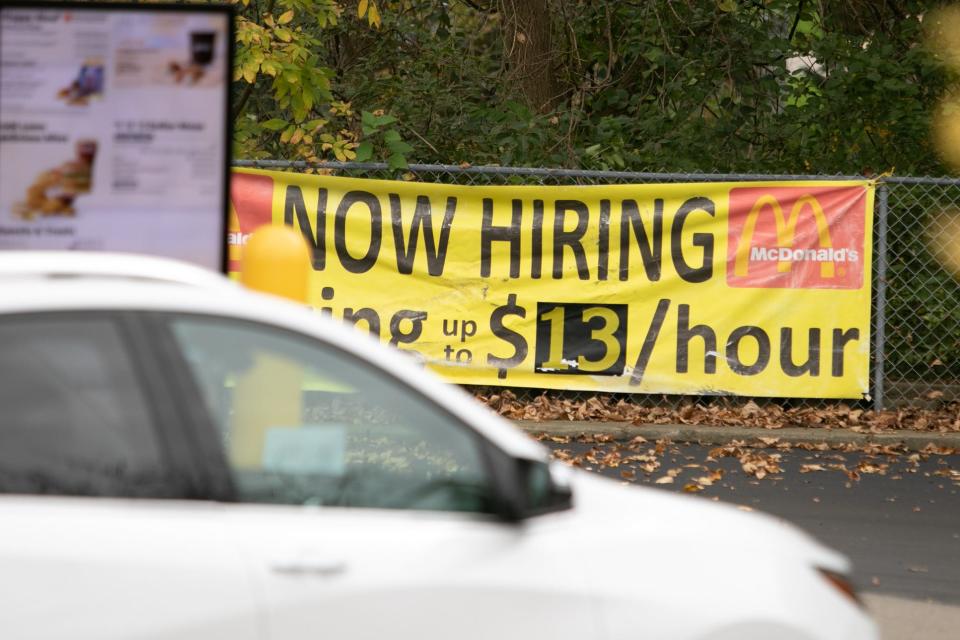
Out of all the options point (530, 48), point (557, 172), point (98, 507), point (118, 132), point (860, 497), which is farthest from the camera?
point (530, 48)

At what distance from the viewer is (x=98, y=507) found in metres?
3.04

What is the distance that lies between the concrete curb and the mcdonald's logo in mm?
1230

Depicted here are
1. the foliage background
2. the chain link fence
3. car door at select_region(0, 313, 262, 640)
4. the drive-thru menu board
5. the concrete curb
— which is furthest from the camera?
the foliage background

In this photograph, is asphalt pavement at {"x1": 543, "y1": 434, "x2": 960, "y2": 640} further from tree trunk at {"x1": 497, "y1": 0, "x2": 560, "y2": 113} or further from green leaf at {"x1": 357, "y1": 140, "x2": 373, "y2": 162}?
tree trunk at {"x1": 497, "y1": 0, "x2": 560, "y2": 113}

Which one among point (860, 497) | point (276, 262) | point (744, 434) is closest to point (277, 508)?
point (276, 262)

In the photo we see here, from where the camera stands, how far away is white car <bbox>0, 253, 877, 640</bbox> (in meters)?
2.99

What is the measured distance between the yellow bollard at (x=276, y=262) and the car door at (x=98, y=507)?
1479mm

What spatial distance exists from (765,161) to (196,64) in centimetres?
1005

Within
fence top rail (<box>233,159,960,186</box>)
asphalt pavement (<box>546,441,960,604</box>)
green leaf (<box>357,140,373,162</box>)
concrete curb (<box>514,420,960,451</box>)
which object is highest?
green leaf (<box>357,140,373,162</box>)

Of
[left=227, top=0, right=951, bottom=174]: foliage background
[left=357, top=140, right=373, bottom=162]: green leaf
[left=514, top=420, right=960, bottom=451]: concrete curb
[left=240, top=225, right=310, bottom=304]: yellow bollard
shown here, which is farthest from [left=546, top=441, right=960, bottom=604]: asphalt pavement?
[left=227, top=0, right=951, bottom=174]: foliage background

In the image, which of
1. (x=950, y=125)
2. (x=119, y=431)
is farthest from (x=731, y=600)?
(x=950, y=125)

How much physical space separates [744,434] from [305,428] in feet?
24.2

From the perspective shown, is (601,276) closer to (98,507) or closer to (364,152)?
(364,152)

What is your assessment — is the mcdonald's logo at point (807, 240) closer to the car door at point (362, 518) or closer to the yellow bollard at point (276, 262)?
the yellow bollard at point (276, 262)
